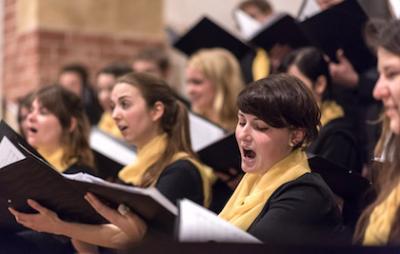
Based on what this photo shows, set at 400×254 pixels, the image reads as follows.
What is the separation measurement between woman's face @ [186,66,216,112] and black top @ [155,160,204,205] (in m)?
1.06

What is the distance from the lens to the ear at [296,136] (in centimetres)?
271

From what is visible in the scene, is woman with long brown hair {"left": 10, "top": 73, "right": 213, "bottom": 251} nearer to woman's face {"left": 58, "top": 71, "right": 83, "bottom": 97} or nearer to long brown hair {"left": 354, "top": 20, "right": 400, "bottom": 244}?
long brown hair {"left": 354, "top": 20, "right": 400, "bottom": 244}

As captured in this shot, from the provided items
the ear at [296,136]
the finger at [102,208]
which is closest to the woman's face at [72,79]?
the finger at [102,208]

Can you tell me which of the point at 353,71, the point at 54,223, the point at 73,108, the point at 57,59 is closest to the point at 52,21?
the point at 57,59

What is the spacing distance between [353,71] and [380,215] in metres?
1.72

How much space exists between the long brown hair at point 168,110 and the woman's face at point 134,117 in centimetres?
2

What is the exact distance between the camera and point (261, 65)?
4645 millimetres

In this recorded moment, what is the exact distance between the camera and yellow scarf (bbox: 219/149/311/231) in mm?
2629

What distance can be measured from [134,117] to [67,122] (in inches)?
19.5

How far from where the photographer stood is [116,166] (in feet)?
13.3

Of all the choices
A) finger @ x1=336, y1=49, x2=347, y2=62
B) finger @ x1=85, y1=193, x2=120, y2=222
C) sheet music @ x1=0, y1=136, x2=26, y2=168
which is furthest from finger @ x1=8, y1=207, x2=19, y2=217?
finger @ x1=336, y1=49, x2=347, y2=62

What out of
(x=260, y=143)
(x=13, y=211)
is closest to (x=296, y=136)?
(x=260, y=143)

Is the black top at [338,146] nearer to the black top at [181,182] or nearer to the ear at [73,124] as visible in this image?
the black top at [181,182]

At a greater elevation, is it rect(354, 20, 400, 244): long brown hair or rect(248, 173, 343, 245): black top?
rect(354, 20, 400, 244): long brown hair
